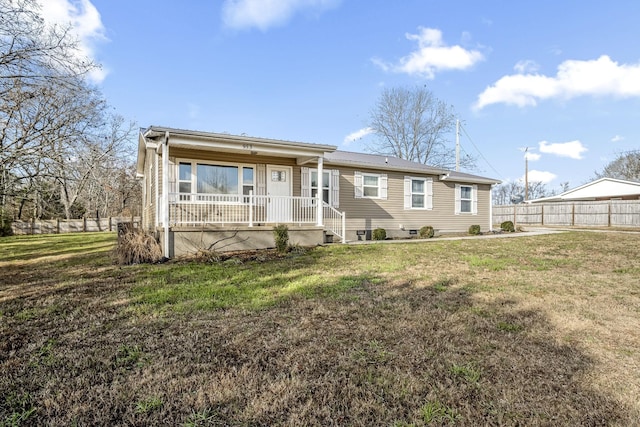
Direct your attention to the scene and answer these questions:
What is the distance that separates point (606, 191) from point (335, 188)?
26812 mm

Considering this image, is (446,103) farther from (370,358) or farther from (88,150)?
(370,358)

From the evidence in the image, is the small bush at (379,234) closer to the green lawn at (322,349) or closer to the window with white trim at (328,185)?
the window with white trim at (328,185)

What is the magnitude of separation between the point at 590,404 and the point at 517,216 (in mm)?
26776

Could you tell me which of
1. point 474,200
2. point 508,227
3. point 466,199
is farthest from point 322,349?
point 508,227

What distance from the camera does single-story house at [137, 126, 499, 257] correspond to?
906cm

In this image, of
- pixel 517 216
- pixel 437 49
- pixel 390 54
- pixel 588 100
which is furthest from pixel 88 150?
pixel 517 216

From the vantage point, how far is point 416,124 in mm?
27500

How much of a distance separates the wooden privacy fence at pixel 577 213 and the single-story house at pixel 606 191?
6.57 meters

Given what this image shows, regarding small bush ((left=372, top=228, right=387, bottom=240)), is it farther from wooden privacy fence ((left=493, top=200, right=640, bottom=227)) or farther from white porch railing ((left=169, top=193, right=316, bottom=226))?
wooden privacy fence ((left=493, top=200, right=640, bottom=227))

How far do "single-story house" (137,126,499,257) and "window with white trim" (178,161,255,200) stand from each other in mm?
30

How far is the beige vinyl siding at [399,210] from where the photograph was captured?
12.9 metres

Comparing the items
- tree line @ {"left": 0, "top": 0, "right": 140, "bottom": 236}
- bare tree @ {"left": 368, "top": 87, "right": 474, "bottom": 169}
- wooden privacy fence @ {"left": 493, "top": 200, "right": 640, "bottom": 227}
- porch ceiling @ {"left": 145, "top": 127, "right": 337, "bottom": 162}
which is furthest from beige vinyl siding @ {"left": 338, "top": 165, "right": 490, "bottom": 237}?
bare tree @ {"left": 368, "top": 87, "right": 474, "bottom": 169}

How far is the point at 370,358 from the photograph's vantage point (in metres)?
2.81

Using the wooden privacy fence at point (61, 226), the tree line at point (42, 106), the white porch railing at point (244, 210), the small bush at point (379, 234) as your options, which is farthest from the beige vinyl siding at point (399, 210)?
the wooden privacy fence at point (61, 226)
